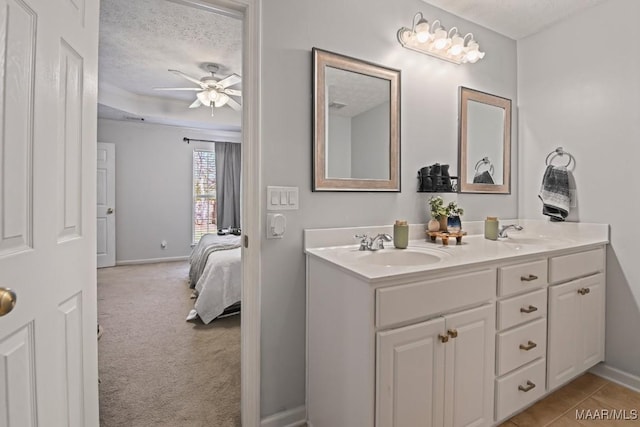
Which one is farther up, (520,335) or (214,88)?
(214,88)

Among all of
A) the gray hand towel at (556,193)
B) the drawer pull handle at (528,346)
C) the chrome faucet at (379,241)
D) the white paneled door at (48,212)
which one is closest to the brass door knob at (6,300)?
the white paneled door at (48,212)

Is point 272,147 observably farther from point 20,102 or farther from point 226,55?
point 226,55

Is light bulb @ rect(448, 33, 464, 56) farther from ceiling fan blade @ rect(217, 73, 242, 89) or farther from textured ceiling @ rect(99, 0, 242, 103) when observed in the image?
ceiling fan blade @ rect(217, 73, 242, 89)

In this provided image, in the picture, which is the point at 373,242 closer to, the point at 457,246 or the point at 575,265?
the point at 457,246

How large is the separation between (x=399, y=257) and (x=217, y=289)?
190 cm

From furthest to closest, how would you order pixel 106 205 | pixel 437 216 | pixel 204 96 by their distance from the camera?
pixel 106 205, pixel 204 96, pixel 437 216

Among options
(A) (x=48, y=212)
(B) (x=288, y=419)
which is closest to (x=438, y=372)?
(B) (x=288, y=419)

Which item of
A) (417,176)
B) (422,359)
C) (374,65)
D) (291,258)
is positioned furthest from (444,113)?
(422,359)

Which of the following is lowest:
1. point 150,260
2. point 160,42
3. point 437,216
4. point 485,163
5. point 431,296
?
point 150,260

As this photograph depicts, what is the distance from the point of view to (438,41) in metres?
1.91

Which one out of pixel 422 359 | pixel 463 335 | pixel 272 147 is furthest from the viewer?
pixel 272 147

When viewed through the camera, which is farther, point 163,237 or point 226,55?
point 163,237

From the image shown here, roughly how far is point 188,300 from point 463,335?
9.65ft

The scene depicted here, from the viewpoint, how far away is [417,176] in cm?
196
